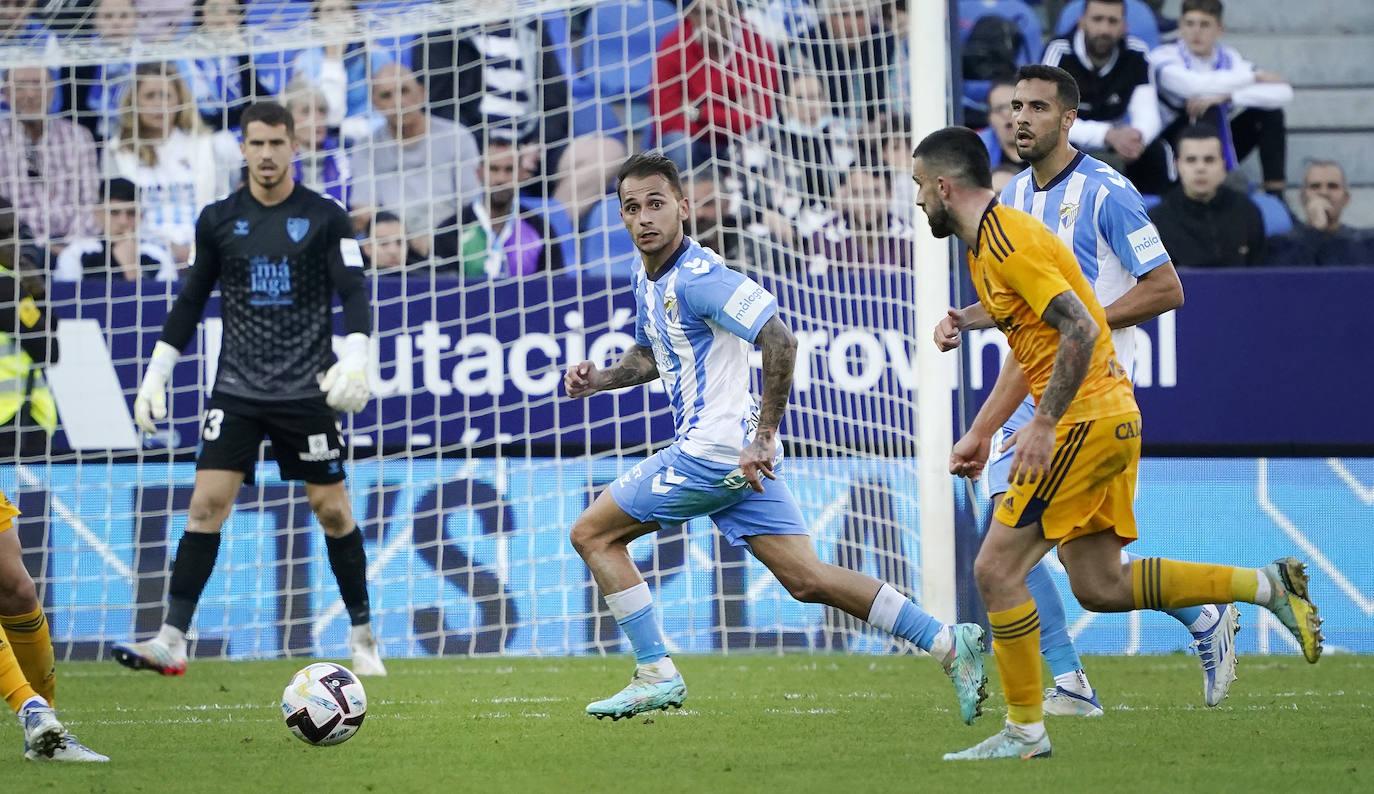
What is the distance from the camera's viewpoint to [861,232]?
29.4 feet

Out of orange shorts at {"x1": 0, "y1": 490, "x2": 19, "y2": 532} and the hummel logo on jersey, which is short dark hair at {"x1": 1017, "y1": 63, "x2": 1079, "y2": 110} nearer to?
the hummel logo on jersey

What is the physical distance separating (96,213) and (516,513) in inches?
126

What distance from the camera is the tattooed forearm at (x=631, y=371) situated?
18.7 feet

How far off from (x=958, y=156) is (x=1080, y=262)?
1238 mm

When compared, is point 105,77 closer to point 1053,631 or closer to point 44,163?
point 44,163

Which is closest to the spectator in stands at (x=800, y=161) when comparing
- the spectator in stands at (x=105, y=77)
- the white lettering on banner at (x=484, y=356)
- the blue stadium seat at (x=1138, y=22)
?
the white lettering on banner at (x=484, y=356)

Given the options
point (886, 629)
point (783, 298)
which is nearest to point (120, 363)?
point (783, 298)

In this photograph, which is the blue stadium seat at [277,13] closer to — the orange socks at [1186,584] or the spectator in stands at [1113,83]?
the spectator in stands at [1113,83]

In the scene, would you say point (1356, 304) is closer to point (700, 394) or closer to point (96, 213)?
point (700, 394)

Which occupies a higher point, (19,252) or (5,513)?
(19,252)

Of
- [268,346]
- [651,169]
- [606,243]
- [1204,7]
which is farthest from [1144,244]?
[1204,7]

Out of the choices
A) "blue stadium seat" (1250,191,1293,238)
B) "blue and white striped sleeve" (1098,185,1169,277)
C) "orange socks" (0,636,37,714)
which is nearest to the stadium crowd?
"blue stadium seat" (1250,191,1293,238)

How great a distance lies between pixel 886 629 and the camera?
5.34 metres

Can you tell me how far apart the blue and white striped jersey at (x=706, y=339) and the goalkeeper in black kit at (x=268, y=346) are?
214cm
